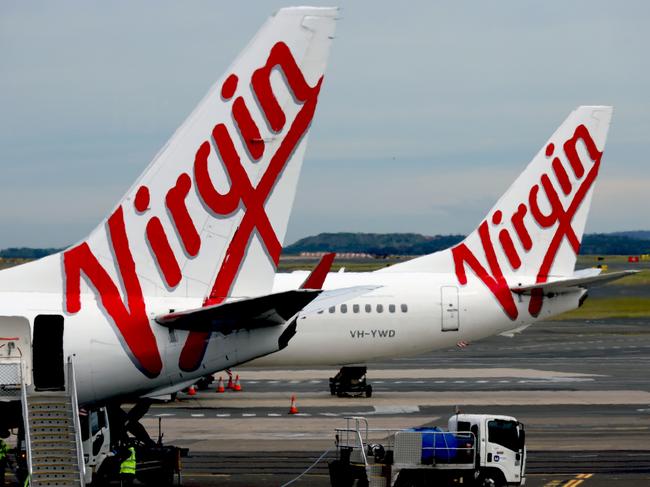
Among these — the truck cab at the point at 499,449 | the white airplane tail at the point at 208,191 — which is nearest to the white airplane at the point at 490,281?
the truck cab at the point at 499,449

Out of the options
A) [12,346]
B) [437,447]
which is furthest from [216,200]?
[437,447]

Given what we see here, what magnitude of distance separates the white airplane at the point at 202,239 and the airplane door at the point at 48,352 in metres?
0.03

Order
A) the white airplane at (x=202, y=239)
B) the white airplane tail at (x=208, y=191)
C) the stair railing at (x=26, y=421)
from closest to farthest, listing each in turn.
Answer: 1. the stair railing at (x=26, y=421)
2. the white airplane at (x=202, y=239)
3. the white airplane tail at (x=208, y=191)

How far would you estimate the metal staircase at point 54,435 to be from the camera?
2386 cm

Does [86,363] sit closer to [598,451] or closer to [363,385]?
[598,451]

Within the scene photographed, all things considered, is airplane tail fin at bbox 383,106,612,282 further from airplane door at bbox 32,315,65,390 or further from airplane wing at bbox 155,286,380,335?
airplane door at bbox 32,315,65,390

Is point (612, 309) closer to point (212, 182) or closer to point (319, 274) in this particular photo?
point (212, 182)

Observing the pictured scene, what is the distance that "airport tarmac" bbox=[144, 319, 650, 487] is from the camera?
33812 millimetres

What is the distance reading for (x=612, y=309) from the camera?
11525cm

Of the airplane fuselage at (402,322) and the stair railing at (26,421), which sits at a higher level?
the airplane fuselage at (402,322)

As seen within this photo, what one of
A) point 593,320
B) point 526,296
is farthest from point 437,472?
point 593,320

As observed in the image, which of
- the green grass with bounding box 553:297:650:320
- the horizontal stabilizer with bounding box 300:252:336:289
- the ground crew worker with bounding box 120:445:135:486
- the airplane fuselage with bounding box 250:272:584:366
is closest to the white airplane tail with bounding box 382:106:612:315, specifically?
the airplane fuselage with bounding box 250:272:584:366

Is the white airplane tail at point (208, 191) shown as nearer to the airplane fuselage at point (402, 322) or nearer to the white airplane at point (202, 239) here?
the white airplane at point (202, 239)

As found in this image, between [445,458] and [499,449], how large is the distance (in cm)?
175
